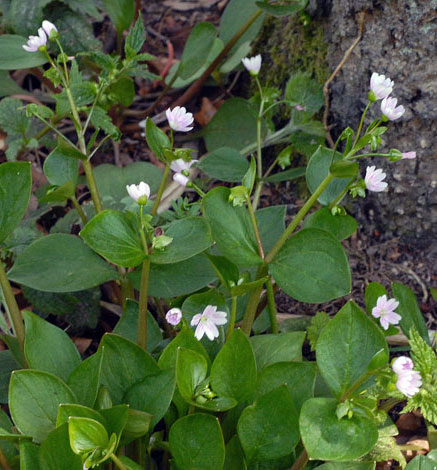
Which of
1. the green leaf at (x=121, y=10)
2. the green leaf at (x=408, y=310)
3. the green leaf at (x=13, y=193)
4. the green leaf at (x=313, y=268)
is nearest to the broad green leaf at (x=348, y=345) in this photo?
the green leaf at (x=313, y=268)

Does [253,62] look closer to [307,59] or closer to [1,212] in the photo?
[307,59]

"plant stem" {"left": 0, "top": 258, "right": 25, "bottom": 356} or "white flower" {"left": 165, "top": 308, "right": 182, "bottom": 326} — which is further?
"plant stem" {"left": 0, "top": 258, "right": 25, "bottom": 356}

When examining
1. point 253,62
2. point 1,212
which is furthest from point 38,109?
point 253,62

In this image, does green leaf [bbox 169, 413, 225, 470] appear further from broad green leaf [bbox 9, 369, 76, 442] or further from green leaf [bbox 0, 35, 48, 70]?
green leaf [bbox 0, 35, 48, 70]

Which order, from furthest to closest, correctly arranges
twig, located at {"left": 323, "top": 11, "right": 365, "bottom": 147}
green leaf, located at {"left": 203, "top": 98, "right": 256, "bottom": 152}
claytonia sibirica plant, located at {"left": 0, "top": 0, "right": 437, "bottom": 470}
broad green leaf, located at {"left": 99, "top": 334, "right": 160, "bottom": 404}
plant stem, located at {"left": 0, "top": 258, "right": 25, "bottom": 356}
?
green leaf, located at {"left": 203, "top": 98, "right": 256, "bottom": 152}, twig, located at {"left": 323, "top": 11, "right": 365, "bottom": 147}, plant stem, located at {"left": 0, "top": 258, "right": 25, "bottom": 356}, broad green leaf, located at {"left": 99, "top": 334, "right": 160, "bottom": 404}, claytonia sibirica plant, located at {"left": 0, "top": 0, "right": 437, "bottom": 470}

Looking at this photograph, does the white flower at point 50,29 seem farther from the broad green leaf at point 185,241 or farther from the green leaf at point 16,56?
the broad green leaf at point 185,241

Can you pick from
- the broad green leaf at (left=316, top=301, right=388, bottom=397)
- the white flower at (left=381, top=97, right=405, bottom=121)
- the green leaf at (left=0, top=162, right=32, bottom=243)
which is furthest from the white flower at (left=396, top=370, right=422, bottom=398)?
the green leaf at (left=0, top=162, right=32, bottom=243)
